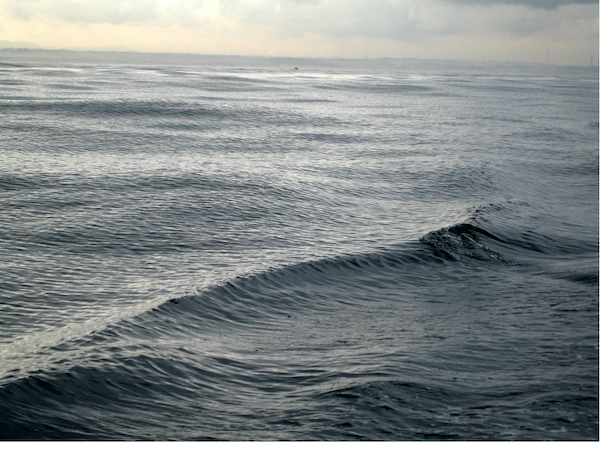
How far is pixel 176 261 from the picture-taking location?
1903 cm

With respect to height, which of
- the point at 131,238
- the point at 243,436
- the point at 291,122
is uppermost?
the point at 291,122

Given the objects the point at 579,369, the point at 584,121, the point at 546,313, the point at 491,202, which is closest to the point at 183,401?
the point at 579,369

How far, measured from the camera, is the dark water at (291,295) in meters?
10.8

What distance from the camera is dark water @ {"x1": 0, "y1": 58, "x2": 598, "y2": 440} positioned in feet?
35.4

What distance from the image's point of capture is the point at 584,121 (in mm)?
66938

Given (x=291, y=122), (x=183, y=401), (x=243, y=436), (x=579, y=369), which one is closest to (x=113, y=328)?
(x=183, y=401)

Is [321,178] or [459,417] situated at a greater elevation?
[321,178]

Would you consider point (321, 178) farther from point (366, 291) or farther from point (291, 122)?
point (291, 122)

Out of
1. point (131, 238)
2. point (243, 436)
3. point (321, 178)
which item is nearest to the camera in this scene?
point (243, 436)

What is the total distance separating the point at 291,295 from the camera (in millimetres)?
16938

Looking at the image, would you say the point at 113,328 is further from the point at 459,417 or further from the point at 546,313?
the point at 546,313

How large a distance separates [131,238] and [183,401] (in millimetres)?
11149

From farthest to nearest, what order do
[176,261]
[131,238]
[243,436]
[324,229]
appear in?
1. [324,229]
2. [131,238]
3. [176,261]
4. [243,436]

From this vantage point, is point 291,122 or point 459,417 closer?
point 459,417
